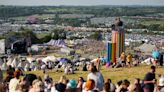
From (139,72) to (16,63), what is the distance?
360 inches

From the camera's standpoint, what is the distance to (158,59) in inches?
782

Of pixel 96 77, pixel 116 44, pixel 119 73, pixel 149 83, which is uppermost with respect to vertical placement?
pixel 96 77

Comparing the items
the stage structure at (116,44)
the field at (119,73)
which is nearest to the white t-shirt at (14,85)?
the field at (119,73)

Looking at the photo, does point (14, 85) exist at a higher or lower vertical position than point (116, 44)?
higher

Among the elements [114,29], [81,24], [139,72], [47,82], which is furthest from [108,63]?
[81,24]

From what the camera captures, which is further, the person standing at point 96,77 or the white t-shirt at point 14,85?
the person standing at point 96,77

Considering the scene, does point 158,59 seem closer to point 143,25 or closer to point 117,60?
point 117,60

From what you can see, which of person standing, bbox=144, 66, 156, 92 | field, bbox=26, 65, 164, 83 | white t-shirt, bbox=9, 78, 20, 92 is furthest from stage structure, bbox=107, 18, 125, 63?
white t-shirt, bbox=9, 78, 20, 92

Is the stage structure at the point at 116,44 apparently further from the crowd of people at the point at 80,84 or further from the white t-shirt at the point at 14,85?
the white t-shirt at the point at 14,85

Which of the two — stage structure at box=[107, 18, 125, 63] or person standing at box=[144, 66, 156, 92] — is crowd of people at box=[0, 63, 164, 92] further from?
stage structure at box=[107, 18, 125, 63]

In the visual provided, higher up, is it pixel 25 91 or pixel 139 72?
pixel 25 91

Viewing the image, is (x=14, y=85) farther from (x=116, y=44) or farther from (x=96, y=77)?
(x=116, y=44)

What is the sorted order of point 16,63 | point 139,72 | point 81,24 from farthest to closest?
1. point 81,24
2. point 16,63
3. point 139,72

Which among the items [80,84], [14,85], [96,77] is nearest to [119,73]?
[80,84]
